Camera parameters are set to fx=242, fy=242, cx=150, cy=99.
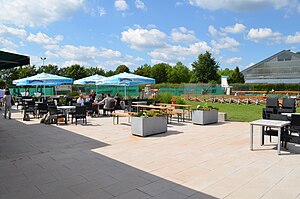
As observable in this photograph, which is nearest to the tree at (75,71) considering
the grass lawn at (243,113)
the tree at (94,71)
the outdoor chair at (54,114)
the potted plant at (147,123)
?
the tree at (94,71)

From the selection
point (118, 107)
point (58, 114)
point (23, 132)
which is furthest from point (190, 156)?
point (118, 107)

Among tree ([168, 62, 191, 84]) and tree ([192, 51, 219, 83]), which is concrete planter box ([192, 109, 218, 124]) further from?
tree ([168, 62, 191, 84])

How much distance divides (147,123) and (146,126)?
0.11 meters

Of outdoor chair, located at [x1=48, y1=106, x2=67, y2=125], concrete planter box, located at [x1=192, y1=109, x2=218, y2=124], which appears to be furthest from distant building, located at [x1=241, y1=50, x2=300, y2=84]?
outdoor chair, located at [x1=48, y1=106, x2=67, y2=125]

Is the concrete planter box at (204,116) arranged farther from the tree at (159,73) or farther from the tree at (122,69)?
the tree at (122,69)

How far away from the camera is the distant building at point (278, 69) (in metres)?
47.9

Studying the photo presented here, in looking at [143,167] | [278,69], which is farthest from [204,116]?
[278,69]

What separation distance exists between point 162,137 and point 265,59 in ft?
168

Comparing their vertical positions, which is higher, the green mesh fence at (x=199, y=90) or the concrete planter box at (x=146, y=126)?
the green mesh fence at (x=199, y=90)

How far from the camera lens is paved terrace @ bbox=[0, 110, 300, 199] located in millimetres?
3908

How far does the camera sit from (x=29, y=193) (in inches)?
151

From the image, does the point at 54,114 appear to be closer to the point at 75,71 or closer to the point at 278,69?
the point at 75,71

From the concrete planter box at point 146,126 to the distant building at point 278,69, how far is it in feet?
155

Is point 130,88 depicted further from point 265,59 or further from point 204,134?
point 265,59
